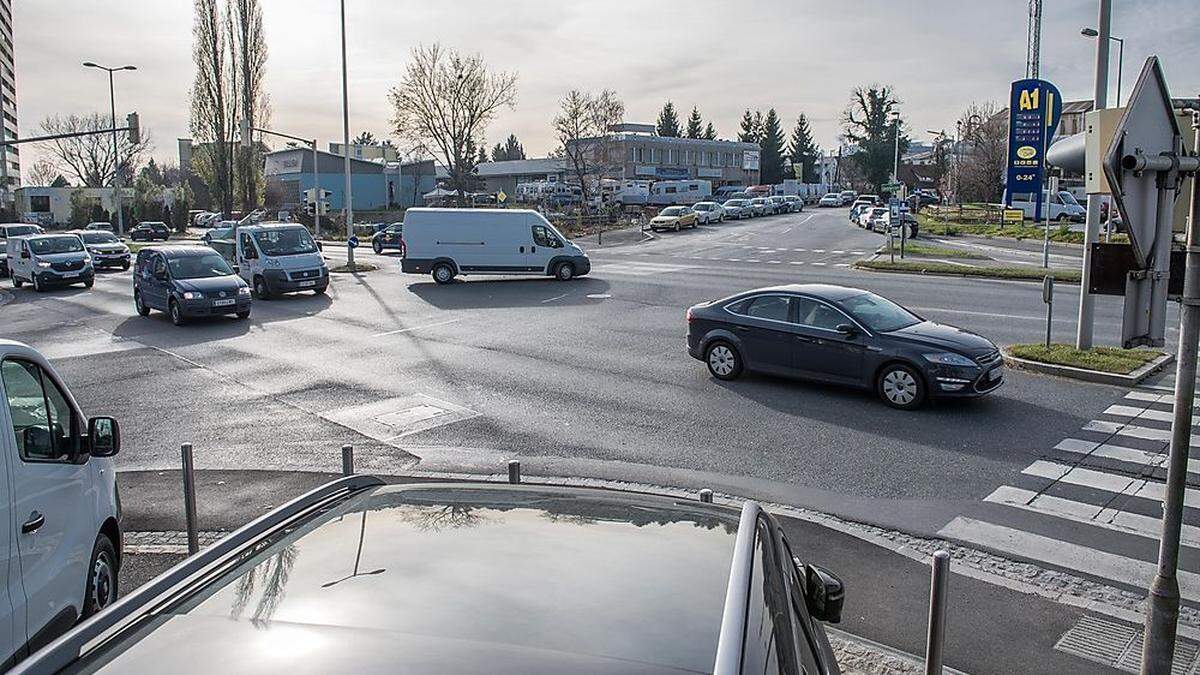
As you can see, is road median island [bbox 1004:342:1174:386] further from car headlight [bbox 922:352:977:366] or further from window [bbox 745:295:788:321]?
window [bbox 745:295:788:321]

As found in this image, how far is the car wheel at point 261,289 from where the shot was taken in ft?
86.6

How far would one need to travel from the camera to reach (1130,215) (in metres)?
4.40

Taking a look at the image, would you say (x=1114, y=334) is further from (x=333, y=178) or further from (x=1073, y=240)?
(x=333, y=178)

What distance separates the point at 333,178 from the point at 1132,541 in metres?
99.6

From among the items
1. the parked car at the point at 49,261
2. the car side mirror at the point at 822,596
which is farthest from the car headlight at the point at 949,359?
the parked car at the point at 49,261

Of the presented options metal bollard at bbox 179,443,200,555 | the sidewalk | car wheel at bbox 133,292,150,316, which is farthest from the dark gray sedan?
car wheel at bbox 133,292,150,316

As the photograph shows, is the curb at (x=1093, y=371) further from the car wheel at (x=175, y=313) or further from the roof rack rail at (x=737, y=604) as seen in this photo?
the car wheel at (x=175, y=313)

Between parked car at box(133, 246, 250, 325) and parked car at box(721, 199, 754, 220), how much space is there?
5213 cm

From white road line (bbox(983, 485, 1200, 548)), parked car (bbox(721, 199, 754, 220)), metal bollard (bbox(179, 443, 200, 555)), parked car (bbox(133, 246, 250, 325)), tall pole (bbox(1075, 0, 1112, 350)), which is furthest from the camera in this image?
parked car (bbox(721, 199, 754, 220))

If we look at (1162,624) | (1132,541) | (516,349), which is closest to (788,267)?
(516,349)

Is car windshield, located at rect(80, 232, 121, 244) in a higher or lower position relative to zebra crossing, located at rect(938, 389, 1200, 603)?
higher

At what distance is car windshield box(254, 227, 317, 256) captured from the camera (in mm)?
27109

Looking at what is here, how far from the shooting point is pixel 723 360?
1431 cm

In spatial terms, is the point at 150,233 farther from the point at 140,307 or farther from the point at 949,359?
the point at 949,359
